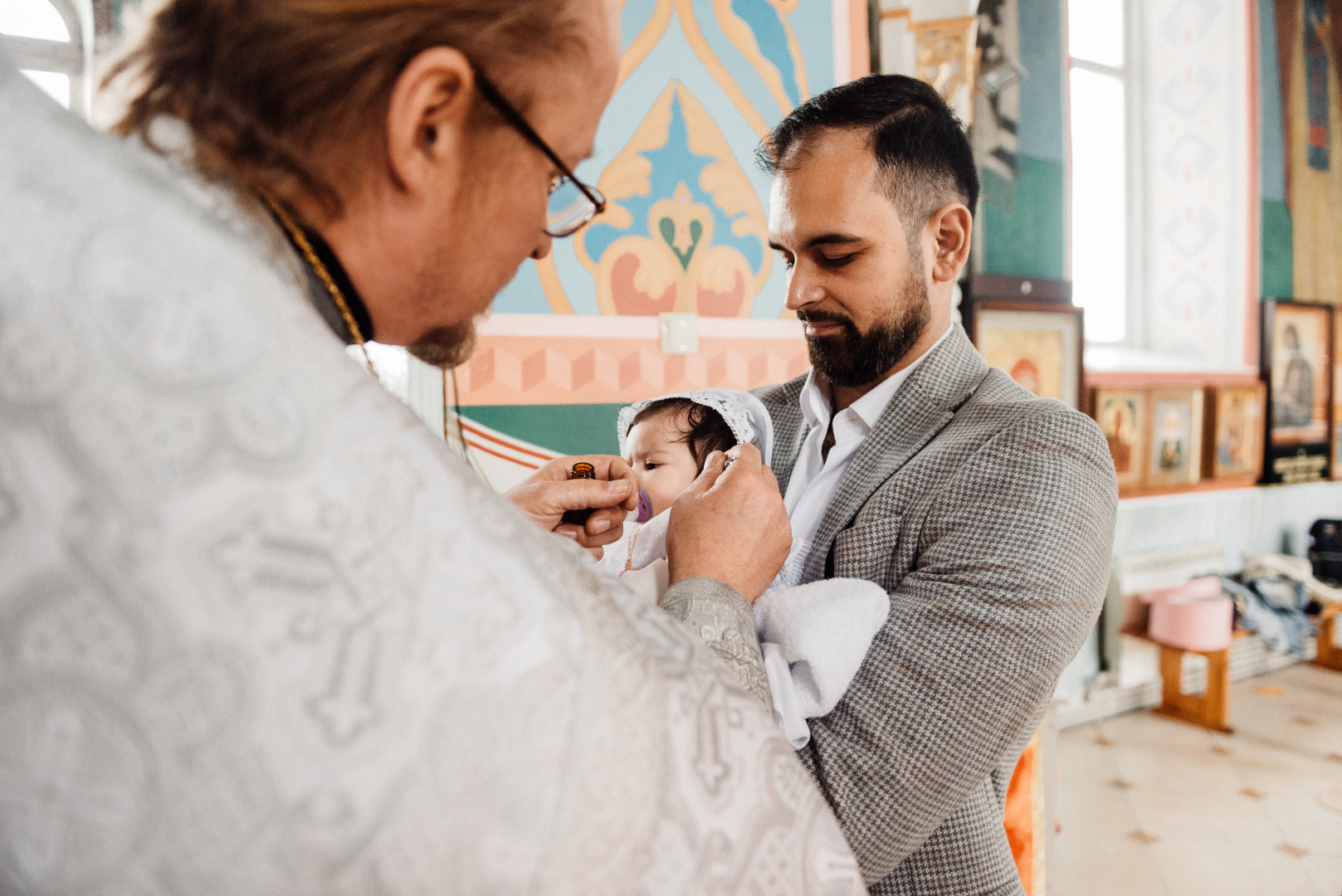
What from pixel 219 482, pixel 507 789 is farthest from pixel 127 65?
pixel 507 789

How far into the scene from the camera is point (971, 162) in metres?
1.96

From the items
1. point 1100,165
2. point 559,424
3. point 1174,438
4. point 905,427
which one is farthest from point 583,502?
point 1100,165

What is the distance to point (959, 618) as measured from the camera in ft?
3.88

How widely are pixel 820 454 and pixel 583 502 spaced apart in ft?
2.12

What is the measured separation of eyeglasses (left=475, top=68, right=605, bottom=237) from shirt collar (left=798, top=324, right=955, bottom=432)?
2.82 ft

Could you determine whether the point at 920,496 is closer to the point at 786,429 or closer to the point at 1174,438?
the point at 786,429

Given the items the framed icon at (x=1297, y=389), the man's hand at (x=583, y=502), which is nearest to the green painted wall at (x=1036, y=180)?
the framed icon at (x=1297, y=389)

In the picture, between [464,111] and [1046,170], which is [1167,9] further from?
[464,111]

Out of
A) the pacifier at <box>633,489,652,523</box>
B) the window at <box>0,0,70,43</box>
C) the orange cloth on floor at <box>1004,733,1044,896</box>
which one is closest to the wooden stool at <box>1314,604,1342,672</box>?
the orange cloth on floor at <box>1004,733,1044,896</box>

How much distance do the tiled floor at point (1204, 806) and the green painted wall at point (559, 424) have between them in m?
2.27

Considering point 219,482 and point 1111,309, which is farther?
point 1111,309

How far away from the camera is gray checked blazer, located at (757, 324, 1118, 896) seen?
1134 millimetres

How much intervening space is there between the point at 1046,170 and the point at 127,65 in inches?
218

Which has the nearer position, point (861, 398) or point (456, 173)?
point (456, 173)
